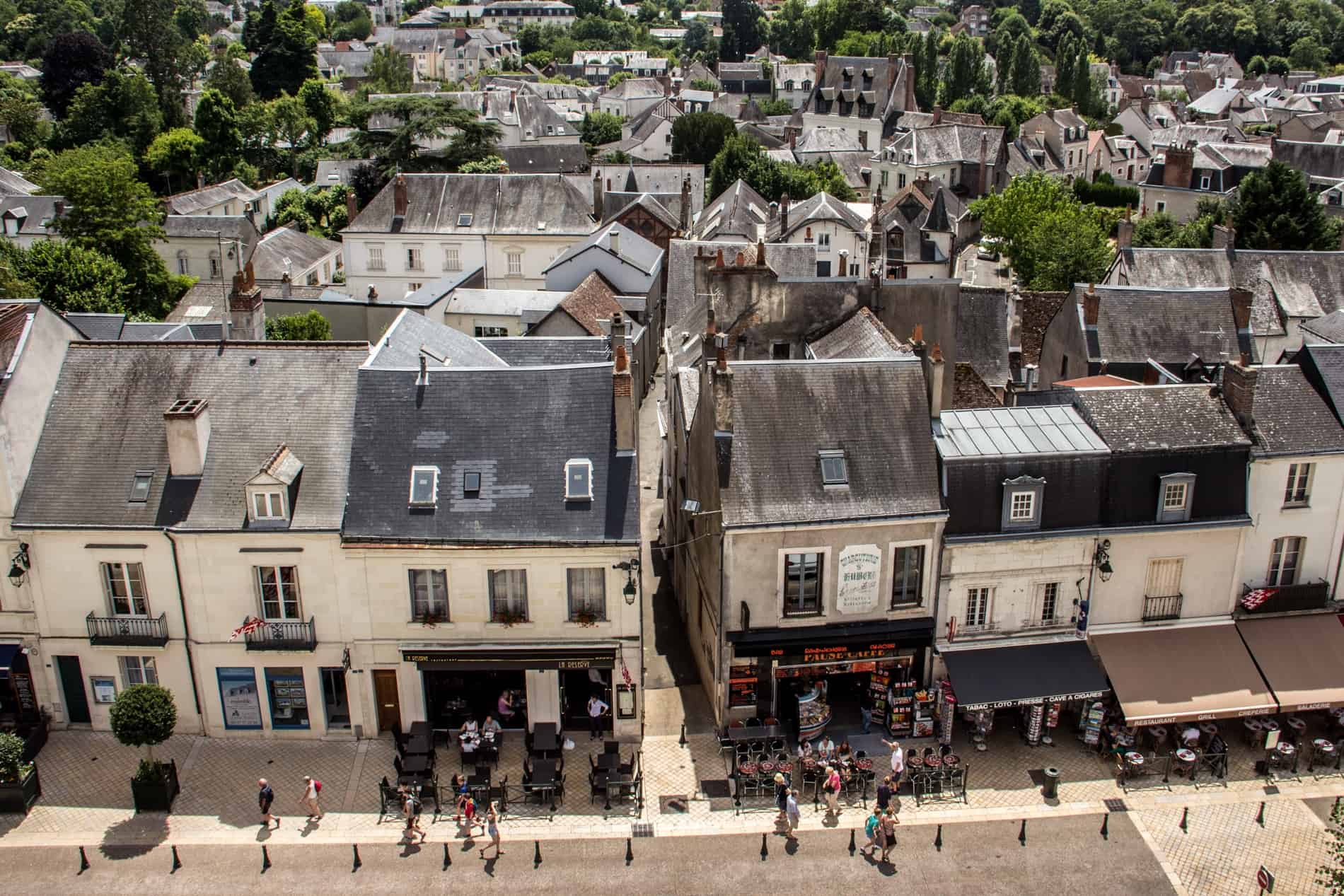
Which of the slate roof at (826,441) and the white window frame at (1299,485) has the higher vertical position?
the slate roof at (826,441)

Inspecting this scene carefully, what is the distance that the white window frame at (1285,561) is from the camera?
28641 mm

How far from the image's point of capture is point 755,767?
25266mm

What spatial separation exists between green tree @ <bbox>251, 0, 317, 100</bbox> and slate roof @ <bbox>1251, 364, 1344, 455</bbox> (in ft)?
409

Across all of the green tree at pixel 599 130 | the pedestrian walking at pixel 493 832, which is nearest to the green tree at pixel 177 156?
the green tree at pixel 599 130

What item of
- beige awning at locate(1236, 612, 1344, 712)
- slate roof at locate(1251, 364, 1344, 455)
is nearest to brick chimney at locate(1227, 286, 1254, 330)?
slate roof at locate(1251, 364, 1344, 455)

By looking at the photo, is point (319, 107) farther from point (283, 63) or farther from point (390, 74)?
point (390, 74)

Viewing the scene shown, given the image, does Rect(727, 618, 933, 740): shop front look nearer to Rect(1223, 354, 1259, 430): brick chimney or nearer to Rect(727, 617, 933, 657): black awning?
Rect(727, 617, 933, 657): black awning

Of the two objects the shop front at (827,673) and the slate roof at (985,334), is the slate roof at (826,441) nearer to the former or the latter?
the shop front at (827,673)

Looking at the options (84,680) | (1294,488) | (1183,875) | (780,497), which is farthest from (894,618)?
(84,680)

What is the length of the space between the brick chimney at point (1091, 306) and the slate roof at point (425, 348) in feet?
70.7

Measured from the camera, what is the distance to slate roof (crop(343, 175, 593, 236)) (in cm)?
6353

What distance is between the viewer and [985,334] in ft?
138

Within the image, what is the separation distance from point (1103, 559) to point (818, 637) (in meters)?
7.20

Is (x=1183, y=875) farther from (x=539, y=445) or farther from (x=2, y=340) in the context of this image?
(x=2, y=340)
